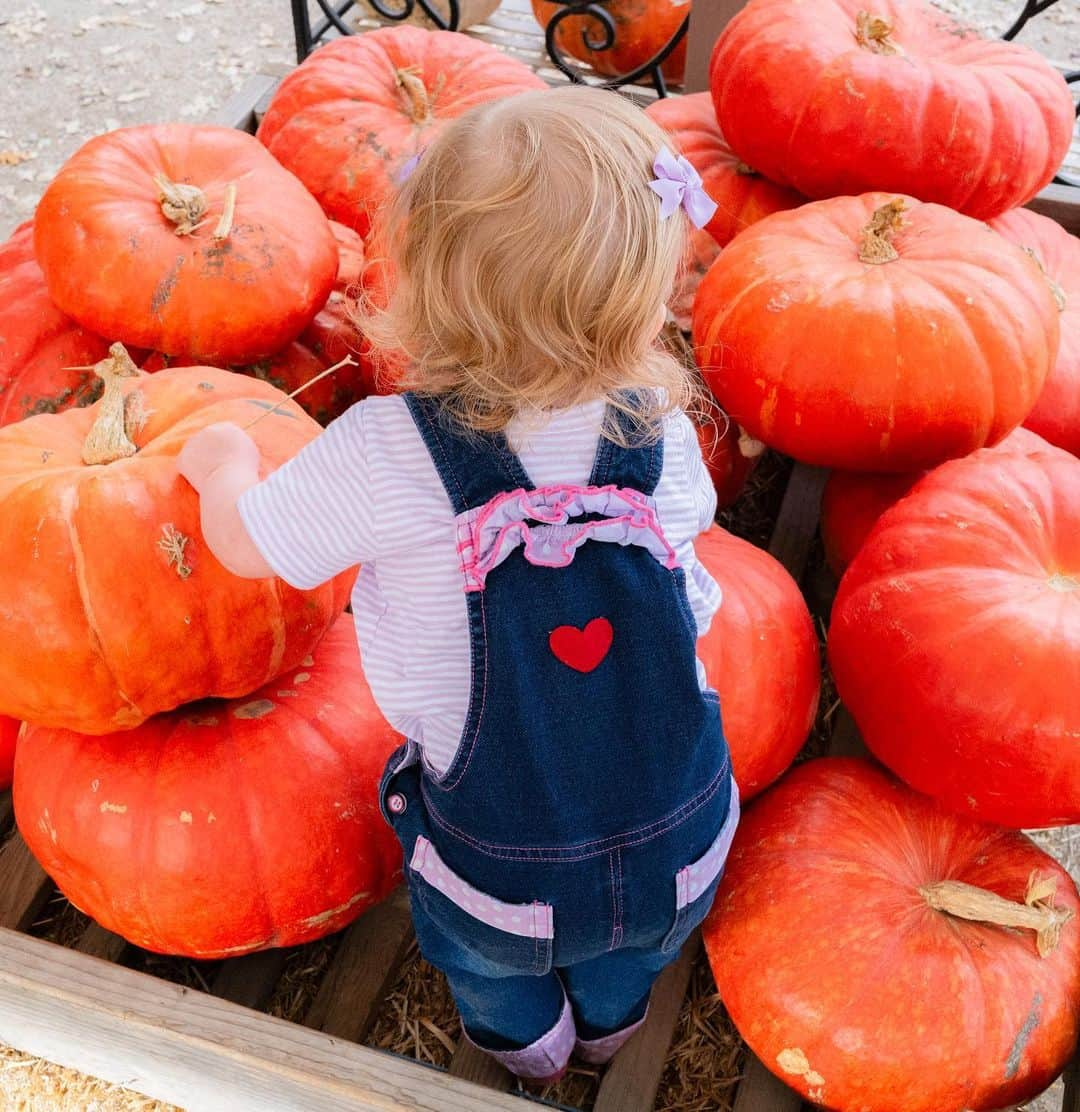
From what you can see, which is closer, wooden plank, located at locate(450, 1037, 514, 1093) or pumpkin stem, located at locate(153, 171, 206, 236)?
wooden plank, located at locate(450, 1037, 514, 1093)

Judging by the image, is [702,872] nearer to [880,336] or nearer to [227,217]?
[880,336]

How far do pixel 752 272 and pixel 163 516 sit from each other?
3.18ft

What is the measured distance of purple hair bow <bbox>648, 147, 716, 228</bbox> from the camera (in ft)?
3.55

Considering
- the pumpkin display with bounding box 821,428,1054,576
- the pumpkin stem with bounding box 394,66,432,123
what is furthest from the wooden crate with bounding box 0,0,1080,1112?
the pumpkin stem with bounding box 394,66,432,123

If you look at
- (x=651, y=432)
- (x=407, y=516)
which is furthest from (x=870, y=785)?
(x=407, y=516)

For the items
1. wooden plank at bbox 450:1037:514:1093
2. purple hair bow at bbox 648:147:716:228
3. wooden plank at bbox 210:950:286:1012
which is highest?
purple hair bow at bbox 648:147:716:228

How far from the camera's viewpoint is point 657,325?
3.84 feet

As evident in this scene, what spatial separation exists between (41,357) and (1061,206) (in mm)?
2054

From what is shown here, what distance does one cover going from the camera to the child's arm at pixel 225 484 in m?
1.23

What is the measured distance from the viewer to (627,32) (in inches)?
139

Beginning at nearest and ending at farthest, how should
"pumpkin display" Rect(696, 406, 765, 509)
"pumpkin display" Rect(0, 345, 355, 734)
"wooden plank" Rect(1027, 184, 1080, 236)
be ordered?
"pumpkin display" Rect(0, 345, 355, 734)
"pumpkin display" Rect(696, 406, 765, 509)
"wooden plank" Rect(1027, 184, 1080, 236)

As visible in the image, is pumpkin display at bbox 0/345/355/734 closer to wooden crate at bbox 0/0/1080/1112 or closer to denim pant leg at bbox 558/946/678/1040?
wooden crate at bbox 0/0/1080/1112

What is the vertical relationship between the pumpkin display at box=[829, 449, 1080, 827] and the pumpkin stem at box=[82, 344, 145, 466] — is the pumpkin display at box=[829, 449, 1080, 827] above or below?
below

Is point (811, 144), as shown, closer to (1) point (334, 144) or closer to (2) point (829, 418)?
(2) point (829, 418)
